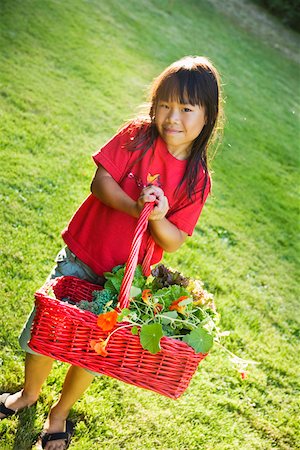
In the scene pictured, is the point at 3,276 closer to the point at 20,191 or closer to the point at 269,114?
the point at 20,191

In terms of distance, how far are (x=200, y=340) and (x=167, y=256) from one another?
2031mm

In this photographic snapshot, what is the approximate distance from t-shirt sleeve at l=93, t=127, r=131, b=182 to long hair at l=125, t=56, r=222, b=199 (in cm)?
4

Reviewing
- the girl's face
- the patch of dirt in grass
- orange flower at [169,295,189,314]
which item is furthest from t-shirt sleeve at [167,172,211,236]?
the patch of dirt in grass

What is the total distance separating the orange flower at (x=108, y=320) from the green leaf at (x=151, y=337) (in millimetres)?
97

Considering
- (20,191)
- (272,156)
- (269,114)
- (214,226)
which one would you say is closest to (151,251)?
(20,191)

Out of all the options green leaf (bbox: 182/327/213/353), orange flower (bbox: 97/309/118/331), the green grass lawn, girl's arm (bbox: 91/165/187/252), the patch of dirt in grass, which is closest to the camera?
orange flower (bbox: 97/309/118/331)

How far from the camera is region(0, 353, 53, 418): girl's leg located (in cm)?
219

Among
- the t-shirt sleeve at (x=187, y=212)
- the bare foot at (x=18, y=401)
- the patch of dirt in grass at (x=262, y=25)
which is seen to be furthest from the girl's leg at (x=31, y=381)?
the patch of dirt in grass at (x=262, y=25)

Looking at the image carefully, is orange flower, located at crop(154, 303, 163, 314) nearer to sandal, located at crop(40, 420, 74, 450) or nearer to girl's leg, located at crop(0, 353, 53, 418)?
girl's leg, located at crop(0, 353, 53, 418)

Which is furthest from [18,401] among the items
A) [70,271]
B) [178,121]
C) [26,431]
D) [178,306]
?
[178,121]

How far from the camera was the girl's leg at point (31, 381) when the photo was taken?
7.18ft

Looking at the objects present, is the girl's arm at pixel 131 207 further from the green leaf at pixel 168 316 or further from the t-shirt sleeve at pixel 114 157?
the green leaf at pixel 168 316

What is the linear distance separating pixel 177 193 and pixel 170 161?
0.12 m

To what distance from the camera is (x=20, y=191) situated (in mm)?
3750
